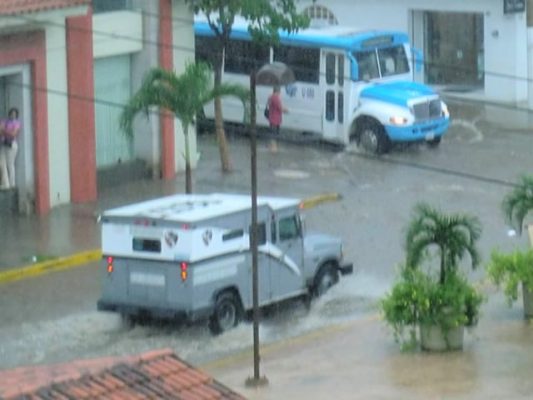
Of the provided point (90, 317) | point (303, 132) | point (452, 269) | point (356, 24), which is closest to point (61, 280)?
point (90, 317)

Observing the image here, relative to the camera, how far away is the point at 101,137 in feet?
105

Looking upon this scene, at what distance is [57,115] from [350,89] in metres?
7.39

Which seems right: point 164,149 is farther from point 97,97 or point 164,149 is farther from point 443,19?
point 443,19

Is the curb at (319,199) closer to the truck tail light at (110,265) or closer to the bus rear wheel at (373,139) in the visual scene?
the bus rear wheel at (373,139)

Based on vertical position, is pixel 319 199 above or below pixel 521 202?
below

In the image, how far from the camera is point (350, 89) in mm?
35625

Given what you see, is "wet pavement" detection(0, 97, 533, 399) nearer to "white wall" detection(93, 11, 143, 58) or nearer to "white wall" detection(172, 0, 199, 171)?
"white wall" detection(172, 0, 199, 171)

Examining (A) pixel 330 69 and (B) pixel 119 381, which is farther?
(A) pixel 330 69

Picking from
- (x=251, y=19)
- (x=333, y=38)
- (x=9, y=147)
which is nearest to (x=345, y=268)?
(x=9, y=147)

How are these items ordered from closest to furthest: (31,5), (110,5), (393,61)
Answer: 1. (31,5)
2. (110,5)
3. (393,61)

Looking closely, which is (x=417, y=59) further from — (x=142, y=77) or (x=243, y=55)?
(x=142, y=77)


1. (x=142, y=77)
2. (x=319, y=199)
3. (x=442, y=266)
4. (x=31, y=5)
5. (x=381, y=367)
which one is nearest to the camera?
(x=381, y=367)

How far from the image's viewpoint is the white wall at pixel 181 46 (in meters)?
33.1

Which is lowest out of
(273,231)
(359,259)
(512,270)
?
(359,259)
